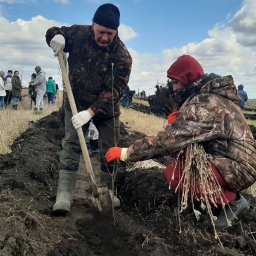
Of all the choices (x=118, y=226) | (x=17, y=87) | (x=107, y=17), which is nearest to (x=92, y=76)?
(x=107, y=17)

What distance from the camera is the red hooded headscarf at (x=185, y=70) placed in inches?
168

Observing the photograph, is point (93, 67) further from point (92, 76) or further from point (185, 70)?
point (185, 70)

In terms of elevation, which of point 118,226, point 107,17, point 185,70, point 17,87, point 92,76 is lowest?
point 118,226

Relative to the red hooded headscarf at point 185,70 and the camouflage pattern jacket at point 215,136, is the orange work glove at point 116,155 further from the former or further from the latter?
the red hooded headscarf at point 185,70

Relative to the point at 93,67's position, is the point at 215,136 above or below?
below

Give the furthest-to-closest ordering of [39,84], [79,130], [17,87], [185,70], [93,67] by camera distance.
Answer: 1. [17,87]
2. [39,84]
3. [93,67]
4. [79,130]
5. [185,70]

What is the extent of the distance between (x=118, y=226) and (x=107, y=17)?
203 cm

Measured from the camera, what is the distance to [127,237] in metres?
4.15

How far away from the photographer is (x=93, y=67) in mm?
4910

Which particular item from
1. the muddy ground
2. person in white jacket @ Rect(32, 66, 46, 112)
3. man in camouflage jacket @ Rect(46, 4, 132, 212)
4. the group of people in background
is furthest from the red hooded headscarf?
person in white jacket @ Rect(32, 66, 46, 112)

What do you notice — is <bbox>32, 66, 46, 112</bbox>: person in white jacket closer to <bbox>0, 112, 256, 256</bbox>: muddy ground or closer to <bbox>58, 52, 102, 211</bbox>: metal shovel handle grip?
<bbox>0, 112, 256, 256</bbox>: muddy ground

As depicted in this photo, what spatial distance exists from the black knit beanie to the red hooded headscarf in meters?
0.82

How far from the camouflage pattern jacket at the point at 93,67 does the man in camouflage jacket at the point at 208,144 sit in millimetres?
866

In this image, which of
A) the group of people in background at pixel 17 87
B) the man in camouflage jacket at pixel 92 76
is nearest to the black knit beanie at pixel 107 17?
the man in camouflage jacket at pixel 92 76
